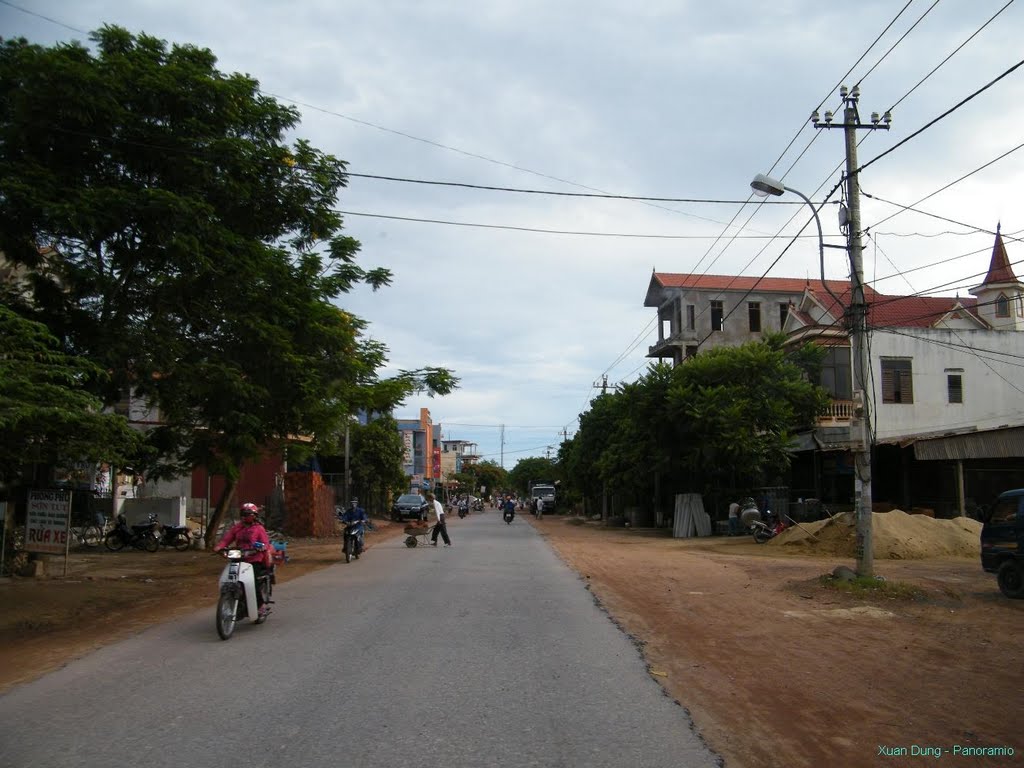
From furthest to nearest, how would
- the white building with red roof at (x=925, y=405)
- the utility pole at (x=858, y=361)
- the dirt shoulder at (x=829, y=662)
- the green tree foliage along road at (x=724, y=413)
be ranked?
1. the green tree foliage along road at (x=724, y=413)
2. the white building with red roof at (x=925, y=405)
3. the utility pole at (x=858, y=361)
4. the dirt shoulder at (x=829, y=662)

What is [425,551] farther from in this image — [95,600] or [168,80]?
[168,80]

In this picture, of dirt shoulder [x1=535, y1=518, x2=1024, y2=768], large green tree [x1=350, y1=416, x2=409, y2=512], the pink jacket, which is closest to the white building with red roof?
dirt shoulder [x1=535, y1=518, x2=1024, y2=768]

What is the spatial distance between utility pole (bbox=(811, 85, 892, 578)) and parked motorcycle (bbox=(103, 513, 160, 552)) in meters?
18.7

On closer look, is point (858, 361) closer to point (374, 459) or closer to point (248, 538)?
point (248, 538)

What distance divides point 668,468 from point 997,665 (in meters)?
24.3

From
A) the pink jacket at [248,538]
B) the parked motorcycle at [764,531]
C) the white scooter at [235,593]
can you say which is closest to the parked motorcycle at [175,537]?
the pink jacket at [248,538]

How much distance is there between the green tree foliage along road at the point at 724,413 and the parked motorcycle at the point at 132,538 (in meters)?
17.9

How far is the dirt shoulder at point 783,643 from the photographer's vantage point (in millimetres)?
6027

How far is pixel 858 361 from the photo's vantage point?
14883 mm

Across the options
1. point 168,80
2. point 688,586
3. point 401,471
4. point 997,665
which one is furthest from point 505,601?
point 401,471

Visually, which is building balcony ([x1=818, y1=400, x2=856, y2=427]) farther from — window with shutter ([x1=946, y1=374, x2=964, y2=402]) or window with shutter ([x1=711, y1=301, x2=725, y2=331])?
window with shutter ([x1=711, y1=301, x2=725, y2=331])

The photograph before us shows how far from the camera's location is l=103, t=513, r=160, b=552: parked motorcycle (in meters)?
23.1

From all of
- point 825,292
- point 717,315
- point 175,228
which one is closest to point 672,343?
point 717,315

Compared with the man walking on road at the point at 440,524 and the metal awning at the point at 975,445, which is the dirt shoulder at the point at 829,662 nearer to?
the metal awning at the point at 975,445
